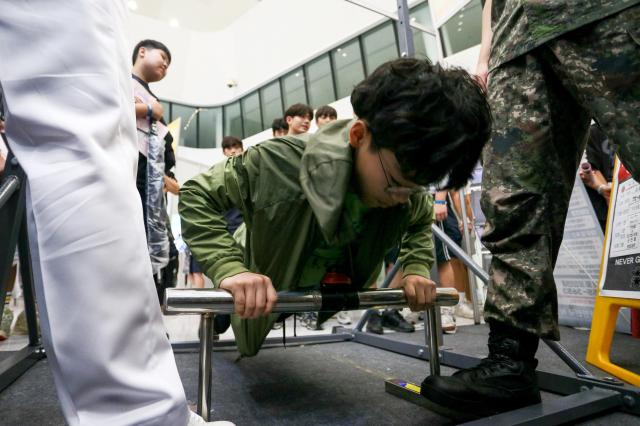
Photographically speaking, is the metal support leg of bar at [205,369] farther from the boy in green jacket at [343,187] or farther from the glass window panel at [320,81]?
the glass window panel at [320,81]

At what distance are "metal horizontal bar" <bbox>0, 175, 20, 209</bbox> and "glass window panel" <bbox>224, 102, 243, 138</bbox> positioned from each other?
298 inches

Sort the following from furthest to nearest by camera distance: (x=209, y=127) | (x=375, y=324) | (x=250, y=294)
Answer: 1. (x=209, y=127)
2. (x=375, y=324)
3. (x=250, y=294)

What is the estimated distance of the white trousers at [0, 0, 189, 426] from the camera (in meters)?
0.33

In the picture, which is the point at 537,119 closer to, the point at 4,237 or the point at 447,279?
the point at 4,237

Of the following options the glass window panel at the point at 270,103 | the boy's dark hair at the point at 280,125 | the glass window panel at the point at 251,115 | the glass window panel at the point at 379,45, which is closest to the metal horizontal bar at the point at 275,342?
the boy's dark hair at the point at 280,125

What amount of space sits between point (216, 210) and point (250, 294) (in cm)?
27

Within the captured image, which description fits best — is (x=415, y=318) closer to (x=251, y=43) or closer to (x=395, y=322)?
(x=395, y=322)

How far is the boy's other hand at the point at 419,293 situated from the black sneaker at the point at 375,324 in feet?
3.84

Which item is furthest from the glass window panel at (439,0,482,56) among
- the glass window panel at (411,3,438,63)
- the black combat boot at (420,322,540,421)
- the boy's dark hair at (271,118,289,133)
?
the black combat boot at (420,322,540,421)

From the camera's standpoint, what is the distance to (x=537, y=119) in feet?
2.59

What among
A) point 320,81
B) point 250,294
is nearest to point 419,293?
point 250,294

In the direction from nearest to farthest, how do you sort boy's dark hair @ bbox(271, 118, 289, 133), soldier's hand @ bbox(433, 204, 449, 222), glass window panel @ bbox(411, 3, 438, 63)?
soldier's hand @ bbox(433, 204, 449, 222), boy's dark hair @ bbox(271, 118, 289, 133), glass window panel @ bbox(411, 3, 438, 63)

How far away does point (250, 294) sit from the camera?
671 mm

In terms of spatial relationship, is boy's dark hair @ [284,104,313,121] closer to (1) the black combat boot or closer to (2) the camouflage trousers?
(2) the camouflage trousers
